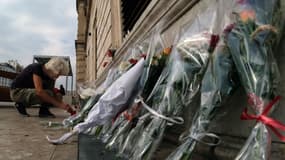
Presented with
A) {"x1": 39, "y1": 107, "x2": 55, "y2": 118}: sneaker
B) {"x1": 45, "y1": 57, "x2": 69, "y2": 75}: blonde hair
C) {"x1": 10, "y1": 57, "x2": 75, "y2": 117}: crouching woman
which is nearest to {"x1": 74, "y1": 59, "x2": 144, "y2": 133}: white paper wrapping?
{"x1": 10, "y1": 57, "x2": 75, "y2": 117}: crouching woman

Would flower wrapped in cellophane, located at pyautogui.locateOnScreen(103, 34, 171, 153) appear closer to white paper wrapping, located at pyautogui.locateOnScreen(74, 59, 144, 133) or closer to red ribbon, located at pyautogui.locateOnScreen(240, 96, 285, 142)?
white paper wrapping, located at pyautogui.locateOnScreen(74, 59, 144, 133)

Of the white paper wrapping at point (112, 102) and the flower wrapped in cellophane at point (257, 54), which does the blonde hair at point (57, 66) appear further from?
the flower wrapped in cellophane at point (257, 54)

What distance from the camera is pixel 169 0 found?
248 centimetres

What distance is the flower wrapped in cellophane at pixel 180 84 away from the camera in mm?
1350

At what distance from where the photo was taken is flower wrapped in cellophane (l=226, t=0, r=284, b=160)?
97cm

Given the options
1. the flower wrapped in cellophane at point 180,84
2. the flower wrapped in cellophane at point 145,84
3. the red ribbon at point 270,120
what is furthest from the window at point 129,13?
the red ribbon at point 270,120

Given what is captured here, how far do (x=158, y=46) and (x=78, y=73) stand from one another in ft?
69.1

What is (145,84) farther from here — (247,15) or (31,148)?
(31,148)

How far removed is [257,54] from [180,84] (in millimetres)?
406

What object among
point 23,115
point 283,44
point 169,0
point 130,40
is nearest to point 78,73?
point 23,115

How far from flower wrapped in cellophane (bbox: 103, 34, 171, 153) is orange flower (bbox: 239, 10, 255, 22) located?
611mm

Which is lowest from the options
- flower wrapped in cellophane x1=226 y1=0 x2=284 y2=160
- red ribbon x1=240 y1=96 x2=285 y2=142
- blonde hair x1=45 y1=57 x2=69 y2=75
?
red ribbon x1=240 y1=96 x2=285 y2=142

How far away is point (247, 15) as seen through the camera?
1.08m

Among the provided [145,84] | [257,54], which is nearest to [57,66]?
[145,84]
